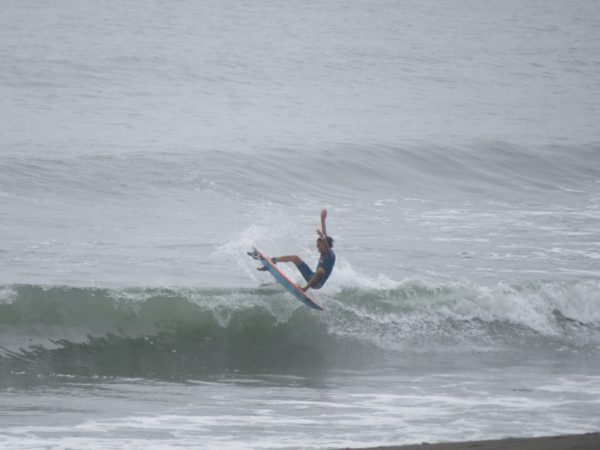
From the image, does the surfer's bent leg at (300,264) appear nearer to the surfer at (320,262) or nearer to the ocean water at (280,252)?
the surfer at (320,262)

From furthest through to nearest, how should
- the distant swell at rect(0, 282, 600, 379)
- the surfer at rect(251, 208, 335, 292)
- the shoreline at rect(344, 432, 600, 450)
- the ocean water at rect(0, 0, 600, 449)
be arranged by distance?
1. the surfer at rect(251, 208, 335, 292)
2. the distant swell at rect(0, 282, 600, 379)
3. the ocean water at rect(0, 0, 600, 449)
4. the shoreline at rect(344, 432, 600, 450)

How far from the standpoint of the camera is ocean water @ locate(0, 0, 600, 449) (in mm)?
10820

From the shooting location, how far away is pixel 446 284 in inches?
650

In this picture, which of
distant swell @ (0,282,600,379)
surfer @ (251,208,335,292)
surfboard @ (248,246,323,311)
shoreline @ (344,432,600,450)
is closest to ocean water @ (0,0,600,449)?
distant swell @ (0,282,600,379)

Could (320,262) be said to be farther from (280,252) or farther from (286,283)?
(280,252)

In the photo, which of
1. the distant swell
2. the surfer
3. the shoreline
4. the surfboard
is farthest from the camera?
the surfboard

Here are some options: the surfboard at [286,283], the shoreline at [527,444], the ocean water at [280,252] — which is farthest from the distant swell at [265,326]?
the shoreline at [527,444]

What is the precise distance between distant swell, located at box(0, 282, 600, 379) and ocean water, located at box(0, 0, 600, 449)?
0.04 m

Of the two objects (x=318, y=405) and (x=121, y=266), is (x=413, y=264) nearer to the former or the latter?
(x=121, y=266)

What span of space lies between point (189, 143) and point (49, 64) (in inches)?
507

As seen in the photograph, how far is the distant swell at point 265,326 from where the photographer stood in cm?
1326

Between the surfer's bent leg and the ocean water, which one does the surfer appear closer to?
the surfer's bent leg

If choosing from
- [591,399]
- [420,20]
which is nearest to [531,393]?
[591,399]

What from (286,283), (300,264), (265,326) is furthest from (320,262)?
(265,326)
